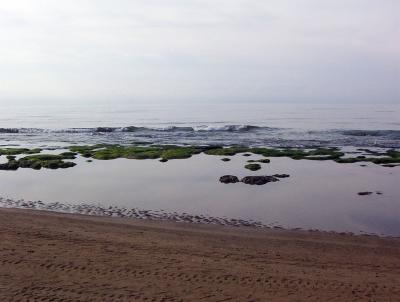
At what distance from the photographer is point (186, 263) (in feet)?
37.6

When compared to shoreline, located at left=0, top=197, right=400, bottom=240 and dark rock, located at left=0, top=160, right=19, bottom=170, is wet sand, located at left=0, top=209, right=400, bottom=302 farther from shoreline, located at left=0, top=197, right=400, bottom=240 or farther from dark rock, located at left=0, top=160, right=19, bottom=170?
dark rock, located at left=0, top=160, right=19, bottom=170

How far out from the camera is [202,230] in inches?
615

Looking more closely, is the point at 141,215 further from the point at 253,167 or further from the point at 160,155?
the point at 160,155

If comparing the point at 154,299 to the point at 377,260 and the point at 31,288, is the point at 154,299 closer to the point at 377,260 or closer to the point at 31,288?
the point at 31,288

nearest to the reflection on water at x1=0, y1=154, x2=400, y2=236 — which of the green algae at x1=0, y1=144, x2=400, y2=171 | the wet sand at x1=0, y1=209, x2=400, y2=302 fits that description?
the green algae at x1=0, y1=144, x2=400, y2=171

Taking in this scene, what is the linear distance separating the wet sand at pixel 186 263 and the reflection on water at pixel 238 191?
2336 mm

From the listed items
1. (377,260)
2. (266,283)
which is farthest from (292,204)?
(266,283)

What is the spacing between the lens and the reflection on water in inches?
701

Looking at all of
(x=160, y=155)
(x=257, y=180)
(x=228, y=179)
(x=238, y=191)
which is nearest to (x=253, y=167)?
(x=228, y=179)

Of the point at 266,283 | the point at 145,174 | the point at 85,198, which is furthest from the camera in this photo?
the point at 145,174

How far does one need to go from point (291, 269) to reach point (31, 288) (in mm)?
5922

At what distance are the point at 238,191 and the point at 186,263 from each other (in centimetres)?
1082

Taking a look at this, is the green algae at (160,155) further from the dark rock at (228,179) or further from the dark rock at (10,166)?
the dark rock at (228,179)

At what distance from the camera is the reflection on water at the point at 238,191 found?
1781 cm
